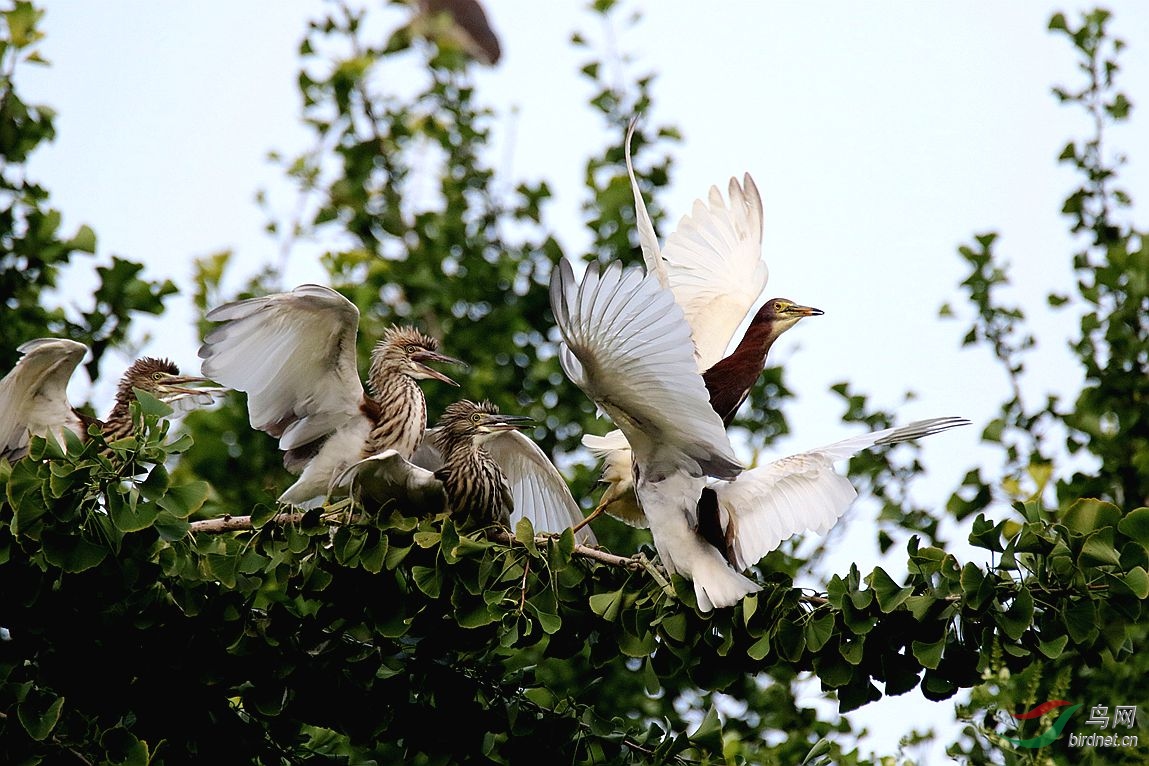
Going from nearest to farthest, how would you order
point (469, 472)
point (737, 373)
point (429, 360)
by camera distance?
point (469, 472) → point (737, 373) → point (429, 360)

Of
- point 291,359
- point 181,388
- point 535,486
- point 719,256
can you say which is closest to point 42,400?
point 181,388

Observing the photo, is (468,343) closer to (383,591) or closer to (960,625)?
(383,591)

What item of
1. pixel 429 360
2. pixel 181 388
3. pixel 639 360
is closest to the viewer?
pixel 639 360

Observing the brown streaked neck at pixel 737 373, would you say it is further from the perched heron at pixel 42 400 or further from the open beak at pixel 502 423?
the perched heron at pixel 42 400

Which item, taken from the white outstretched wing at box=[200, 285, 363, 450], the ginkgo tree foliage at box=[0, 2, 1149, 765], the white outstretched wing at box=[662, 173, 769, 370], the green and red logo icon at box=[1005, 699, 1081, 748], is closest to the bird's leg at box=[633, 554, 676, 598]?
the ginkgo tree foliage at box=[0, 2, 1149, 765]

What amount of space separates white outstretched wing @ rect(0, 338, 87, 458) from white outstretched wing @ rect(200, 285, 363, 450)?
61 cm

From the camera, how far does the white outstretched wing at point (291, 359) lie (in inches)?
141

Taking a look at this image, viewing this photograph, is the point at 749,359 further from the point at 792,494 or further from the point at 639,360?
the point at 639,360

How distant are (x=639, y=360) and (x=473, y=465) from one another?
30.4 inches

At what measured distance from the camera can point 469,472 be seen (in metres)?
3.62

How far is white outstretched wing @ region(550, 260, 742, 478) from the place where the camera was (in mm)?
2971

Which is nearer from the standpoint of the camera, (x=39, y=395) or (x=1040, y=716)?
(x=1040, y=716)

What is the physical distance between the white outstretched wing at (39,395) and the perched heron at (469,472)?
100 centimetres

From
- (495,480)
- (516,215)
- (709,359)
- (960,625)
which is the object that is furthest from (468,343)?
(960,625)
